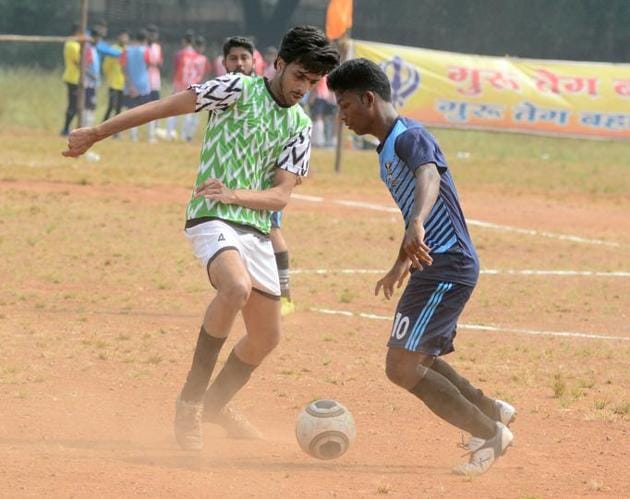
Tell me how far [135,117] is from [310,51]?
896mm

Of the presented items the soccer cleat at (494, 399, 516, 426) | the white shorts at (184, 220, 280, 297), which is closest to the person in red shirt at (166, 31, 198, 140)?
the white shorts at (184, 220, 280, 297)

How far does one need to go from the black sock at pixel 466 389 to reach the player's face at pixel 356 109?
1.23 metres

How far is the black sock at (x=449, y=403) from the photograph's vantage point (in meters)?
6.48

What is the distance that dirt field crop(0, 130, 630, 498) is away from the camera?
6480mm

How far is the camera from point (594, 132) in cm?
2386

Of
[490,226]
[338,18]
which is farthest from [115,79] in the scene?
[490,226]

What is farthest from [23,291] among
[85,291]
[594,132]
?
[594,132]

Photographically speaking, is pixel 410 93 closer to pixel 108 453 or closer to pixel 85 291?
pixel 85 291

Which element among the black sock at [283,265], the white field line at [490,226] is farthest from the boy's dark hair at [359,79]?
the white field line at [490,226]

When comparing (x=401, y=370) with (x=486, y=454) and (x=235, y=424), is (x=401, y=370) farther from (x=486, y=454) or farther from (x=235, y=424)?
(x=235, y=424)

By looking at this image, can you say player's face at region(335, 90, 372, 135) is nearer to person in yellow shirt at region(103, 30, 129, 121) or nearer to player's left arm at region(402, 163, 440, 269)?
player's left arm at region(402, 163, 440, 269)

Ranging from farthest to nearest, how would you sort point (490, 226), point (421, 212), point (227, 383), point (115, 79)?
point (115, 79)
point (490, 226)
point (227, 383)
point (421, 212)

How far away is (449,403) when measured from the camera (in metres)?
6.49

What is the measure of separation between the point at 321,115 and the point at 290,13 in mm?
9084
